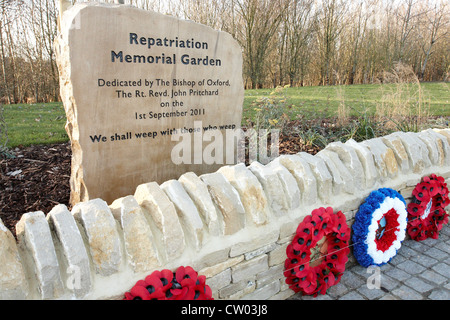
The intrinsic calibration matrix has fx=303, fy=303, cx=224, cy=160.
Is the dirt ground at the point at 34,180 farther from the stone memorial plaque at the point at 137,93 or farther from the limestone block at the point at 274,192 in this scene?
the limestone block at the point at 274,192

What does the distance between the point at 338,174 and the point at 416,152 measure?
3.83 feet

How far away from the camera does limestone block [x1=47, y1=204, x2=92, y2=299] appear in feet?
5.04

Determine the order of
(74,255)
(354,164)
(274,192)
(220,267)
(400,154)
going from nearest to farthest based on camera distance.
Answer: (74,255)
(220,267)
(274,192)
(354,164)
(400,154)

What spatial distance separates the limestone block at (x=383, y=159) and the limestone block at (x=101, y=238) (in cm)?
237

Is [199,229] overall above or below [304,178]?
below

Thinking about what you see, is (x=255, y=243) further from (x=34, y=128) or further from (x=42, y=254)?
(x=34, y=128)

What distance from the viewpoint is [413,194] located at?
10.1ft

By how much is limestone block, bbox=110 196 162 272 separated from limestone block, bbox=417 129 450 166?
10.3 feet

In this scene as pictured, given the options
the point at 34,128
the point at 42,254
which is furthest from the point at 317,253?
the point at 34,128

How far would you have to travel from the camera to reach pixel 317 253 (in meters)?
2.52

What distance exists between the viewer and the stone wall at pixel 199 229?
60.2 inches

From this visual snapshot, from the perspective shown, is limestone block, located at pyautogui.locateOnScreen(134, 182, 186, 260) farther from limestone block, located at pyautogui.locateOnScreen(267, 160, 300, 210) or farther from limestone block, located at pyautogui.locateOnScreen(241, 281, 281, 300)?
limestone block, located at pyautogui.locateOnScreen(267, 160, 300, 210)

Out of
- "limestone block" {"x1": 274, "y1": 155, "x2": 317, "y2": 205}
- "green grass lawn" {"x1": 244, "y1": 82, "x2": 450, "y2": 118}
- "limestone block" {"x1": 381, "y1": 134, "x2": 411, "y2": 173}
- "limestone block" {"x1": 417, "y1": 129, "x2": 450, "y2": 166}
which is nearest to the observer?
"limestone block" {"x1": 274, "y1": 155, "x2": 317, "y2": 205}

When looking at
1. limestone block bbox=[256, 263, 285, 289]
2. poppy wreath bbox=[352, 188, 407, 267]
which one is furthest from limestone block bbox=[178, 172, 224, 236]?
poppy wreath bbox=[352, 188, 407, 267]
